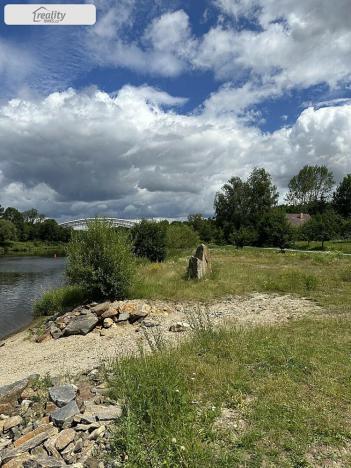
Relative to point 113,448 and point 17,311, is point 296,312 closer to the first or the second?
point 113,448

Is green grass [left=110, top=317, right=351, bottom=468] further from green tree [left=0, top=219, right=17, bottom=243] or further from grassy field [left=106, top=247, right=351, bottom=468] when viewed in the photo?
green tree [left=0, top=219, right=17, bottom=243]

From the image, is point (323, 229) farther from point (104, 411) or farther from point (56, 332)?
point (104, 411)

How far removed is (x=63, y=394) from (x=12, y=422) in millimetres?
767

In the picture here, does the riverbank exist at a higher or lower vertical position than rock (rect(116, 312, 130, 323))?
lower

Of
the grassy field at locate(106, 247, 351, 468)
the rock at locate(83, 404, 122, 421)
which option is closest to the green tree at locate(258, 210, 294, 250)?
the grassy field at locate(106, 247, 351, 468)

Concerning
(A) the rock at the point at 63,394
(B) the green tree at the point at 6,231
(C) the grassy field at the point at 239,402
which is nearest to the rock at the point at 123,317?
(C) the grassy field at the point at 239,402

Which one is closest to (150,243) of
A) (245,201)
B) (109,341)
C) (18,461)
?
(109,341)

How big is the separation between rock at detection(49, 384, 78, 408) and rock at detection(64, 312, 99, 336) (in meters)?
5.44

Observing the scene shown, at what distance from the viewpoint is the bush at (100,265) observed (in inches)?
527

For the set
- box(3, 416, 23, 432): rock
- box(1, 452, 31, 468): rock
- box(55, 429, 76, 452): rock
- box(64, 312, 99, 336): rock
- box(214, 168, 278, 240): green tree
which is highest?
box(214, 168, 278, 240): green tree

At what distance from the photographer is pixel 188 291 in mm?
14766

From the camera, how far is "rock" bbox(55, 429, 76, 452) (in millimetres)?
4266

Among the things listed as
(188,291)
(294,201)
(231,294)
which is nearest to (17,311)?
(188,291)

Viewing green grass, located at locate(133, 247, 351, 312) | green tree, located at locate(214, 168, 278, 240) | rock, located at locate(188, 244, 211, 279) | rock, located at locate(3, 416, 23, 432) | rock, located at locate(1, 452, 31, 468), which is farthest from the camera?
green tree, located at locate(214, 168, 278, 240)
